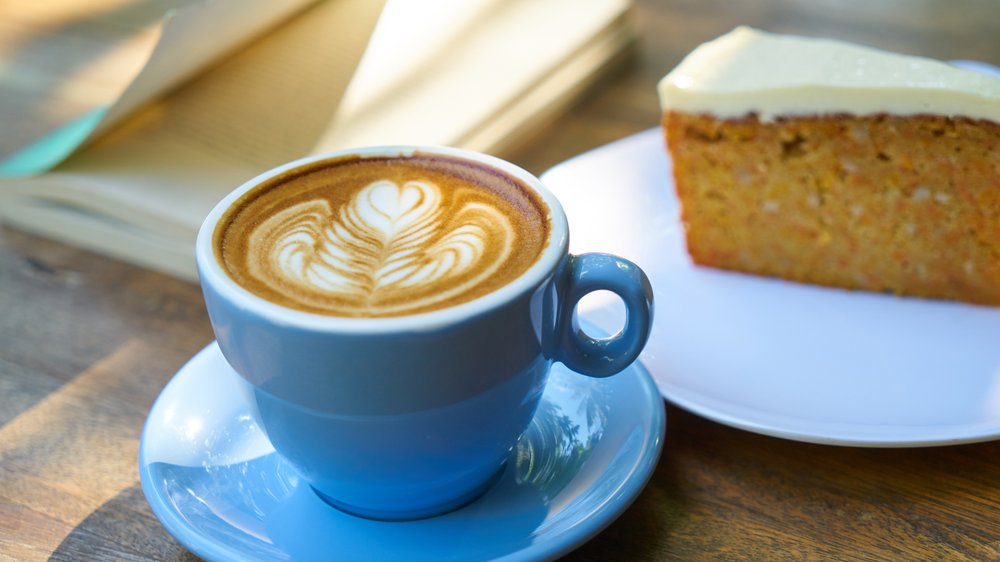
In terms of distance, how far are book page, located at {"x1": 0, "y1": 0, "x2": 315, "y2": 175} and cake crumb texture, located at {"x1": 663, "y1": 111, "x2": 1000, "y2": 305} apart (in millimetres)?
505

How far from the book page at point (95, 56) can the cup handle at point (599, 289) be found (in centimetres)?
57

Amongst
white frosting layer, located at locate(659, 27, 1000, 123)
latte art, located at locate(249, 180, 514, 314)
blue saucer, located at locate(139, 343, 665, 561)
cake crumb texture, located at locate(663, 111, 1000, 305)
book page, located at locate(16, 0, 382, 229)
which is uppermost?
latte art, located at locate(249, 180, 514, 314)

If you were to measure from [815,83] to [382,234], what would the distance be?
56 cm

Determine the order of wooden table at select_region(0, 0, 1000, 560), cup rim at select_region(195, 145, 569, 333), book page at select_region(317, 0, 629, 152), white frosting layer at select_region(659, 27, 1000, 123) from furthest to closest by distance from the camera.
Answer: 1. book page at select_region(317, 0, 629, 152)
2. white frosting layer at select_region(659, 27, 1000, 123)
3. wooden table at select_region(0, 0, 1000, 560)
4. cup rim at select_region(195, 145, 569, 333)

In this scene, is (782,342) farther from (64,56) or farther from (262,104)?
(64,56)

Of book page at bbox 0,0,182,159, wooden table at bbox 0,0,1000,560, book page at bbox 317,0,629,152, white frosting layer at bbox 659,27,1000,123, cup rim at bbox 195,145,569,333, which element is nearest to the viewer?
cup rim at bbox 195,145,569,333

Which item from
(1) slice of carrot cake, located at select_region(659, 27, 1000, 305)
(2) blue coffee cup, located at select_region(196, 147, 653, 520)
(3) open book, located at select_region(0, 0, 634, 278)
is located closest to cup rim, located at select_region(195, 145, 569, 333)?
(2) blue coffee cup, located at select_region(196, 147, 653, 520)

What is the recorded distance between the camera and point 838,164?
1.10 m

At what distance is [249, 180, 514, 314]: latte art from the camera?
64 centimetres

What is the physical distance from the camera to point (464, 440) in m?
0.64

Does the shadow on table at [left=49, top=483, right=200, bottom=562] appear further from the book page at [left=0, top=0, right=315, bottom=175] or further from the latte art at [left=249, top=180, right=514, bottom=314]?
the book page at [left=0, top=0, right=315, bottom=175]

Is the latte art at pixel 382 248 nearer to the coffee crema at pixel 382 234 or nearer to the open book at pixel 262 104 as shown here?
the coffee crema at pixel 382 234

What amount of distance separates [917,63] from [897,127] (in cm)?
7

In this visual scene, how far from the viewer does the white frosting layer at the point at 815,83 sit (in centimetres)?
102
